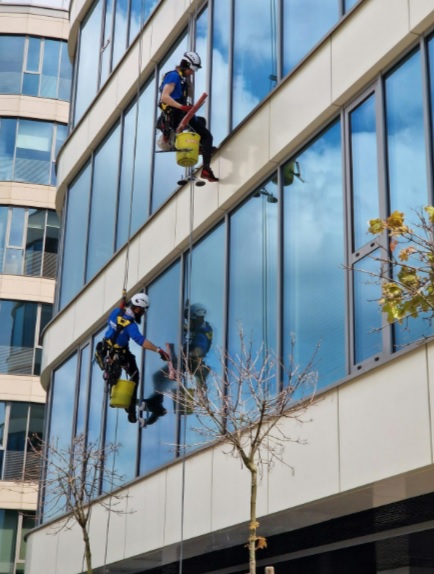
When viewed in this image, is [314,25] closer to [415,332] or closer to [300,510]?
[415,332]

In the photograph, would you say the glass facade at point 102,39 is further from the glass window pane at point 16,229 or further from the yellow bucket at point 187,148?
the glass window pane at point 16,229

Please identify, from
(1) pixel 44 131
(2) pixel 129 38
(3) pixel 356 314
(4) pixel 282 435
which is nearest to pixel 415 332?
(3) pixel 356 314

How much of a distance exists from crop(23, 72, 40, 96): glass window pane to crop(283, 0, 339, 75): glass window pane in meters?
25.2

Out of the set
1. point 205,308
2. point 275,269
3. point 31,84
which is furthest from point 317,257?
point 31,84

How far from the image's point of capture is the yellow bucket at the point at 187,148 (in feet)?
56.9

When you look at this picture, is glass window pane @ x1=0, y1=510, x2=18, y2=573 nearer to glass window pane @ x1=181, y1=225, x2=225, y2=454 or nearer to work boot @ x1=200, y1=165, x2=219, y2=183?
glass window pane @ x1=181, y1=225, x2=225, y2=454

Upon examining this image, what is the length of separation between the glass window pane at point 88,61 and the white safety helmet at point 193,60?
753 centimetres

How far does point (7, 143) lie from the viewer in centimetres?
4016

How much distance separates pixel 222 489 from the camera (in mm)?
15844

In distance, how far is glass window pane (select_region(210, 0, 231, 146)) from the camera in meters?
18.0

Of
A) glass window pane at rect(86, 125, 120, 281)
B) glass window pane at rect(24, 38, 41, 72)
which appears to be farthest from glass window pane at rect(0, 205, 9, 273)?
glass window pane at rect(86, 125, 120, 281)

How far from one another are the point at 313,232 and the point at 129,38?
32.2 feet

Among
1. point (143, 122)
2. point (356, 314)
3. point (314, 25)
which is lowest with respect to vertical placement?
point (356, 314)

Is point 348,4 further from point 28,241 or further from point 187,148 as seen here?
point 28,241
